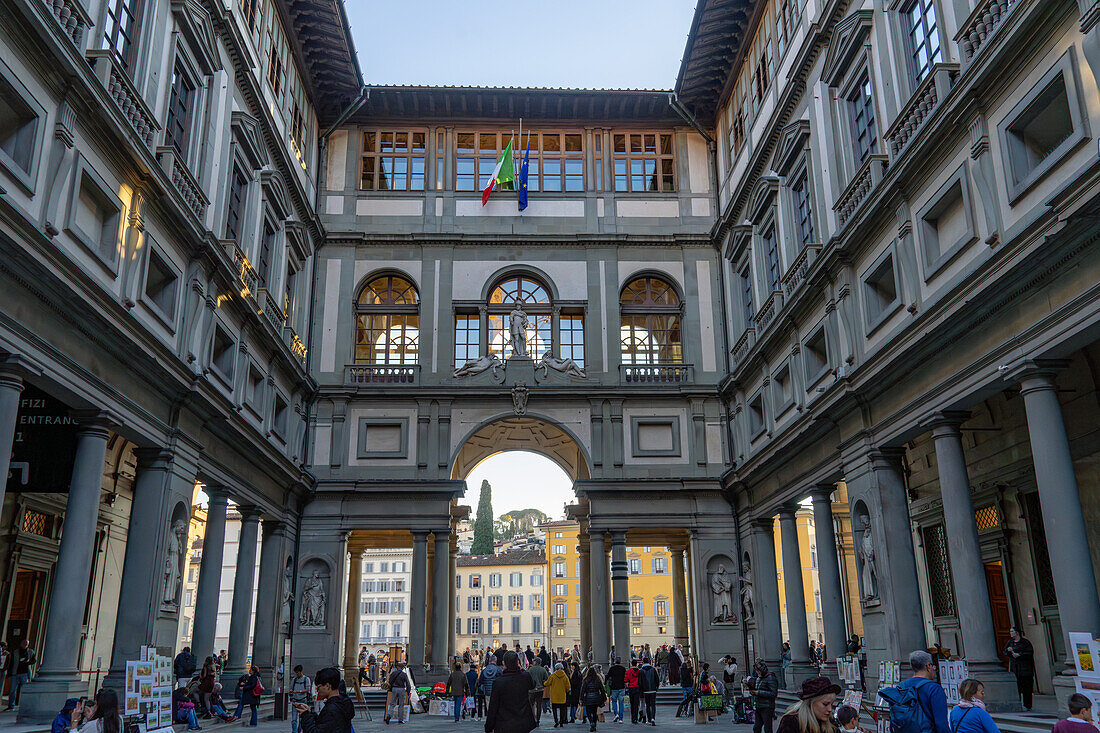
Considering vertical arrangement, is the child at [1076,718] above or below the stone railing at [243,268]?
below

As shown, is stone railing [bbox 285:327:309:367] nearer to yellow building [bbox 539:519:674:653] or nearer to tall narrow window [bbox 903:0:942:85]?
tall narrow window [bbox 903:0:942:85]

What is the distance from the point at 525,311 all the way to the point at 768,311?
949cm

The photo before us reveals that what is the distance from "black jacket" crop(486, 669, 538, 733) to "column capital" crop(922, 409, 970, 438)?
10498mm

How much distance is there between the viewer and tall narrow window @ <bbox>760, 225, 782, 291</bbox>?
2692 cm

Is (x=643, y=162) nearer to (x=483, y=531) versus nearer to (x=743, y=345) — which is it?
(x=743, y=345)

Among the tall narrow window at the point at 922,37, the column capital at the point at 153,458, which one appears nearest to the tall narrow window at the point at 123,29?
the column capital at the point at 153,458

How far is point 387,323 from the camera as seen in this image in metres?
32.6

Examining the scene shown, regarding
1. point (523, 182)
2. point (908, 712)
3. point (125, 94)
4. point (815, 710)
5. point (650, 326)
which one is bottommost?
point (908, 712)

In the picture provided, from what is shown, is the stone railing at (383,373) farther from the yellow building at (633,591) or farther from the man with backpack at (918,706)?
the yellow building at (633,591)

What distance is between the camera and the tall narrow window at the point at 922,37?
670 inches

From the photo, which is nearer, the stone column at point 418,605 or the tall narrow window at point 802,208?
the tall narrow window at point 802,208

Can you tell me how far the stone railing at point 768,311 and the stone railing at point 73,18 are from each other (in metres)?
18.3

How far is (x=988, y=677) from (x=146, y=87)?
19.0 m

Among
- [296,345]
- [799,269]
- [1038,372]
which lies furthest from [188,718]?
[799,269]
